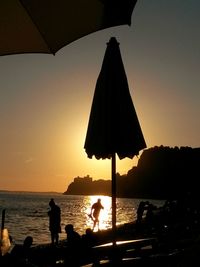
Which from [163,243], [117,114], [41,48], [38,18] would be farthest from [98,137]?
[163,243]

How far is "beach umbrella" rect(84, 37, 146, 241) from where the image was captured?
7117 mm

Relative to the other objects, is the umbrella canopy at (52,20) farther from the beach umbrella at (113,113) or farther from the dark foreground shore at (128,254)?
the dark foreground shore at (128,254)

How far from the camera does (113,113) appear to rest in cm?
710

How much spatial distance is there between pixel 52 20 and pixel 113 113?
80.9 inches

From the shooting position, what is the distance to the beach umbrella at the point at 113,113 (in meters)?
7.12

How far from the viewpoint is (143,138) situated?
289 inches

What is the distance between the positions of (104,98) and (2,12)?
7.82 feet

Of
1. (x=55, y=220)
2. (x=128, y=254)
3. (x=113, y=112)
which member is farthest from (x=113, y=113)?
(x=55, y=220)

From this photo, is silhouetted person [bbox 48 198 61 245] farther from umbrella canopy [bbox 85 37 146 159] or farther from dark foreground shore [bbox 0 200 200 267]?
umbrella canopy [bbox 85 37 146 159]

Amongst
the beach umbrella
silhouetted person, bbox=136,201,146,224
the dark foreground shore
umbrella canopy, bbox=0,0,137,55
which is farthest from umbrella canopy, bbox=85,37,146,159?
silhouetted person, bbox=136,201,146,224

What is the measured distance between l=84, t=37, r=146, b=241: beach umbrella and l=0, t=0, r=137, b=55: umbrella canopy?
4.97 feet

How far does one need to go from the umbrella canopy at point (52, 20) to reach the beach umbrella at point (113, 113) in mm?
1516

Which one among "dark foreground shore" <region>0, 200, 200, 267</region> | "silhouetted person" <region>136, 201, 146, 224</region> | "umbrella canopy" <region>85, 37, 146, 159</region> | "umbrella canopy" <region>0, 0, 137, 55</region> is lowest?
"dark foreground shore" <region>0, 200, 200, 267</region>

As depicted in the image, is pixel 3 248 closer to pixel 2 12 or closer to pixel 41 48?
pixel 41 48
